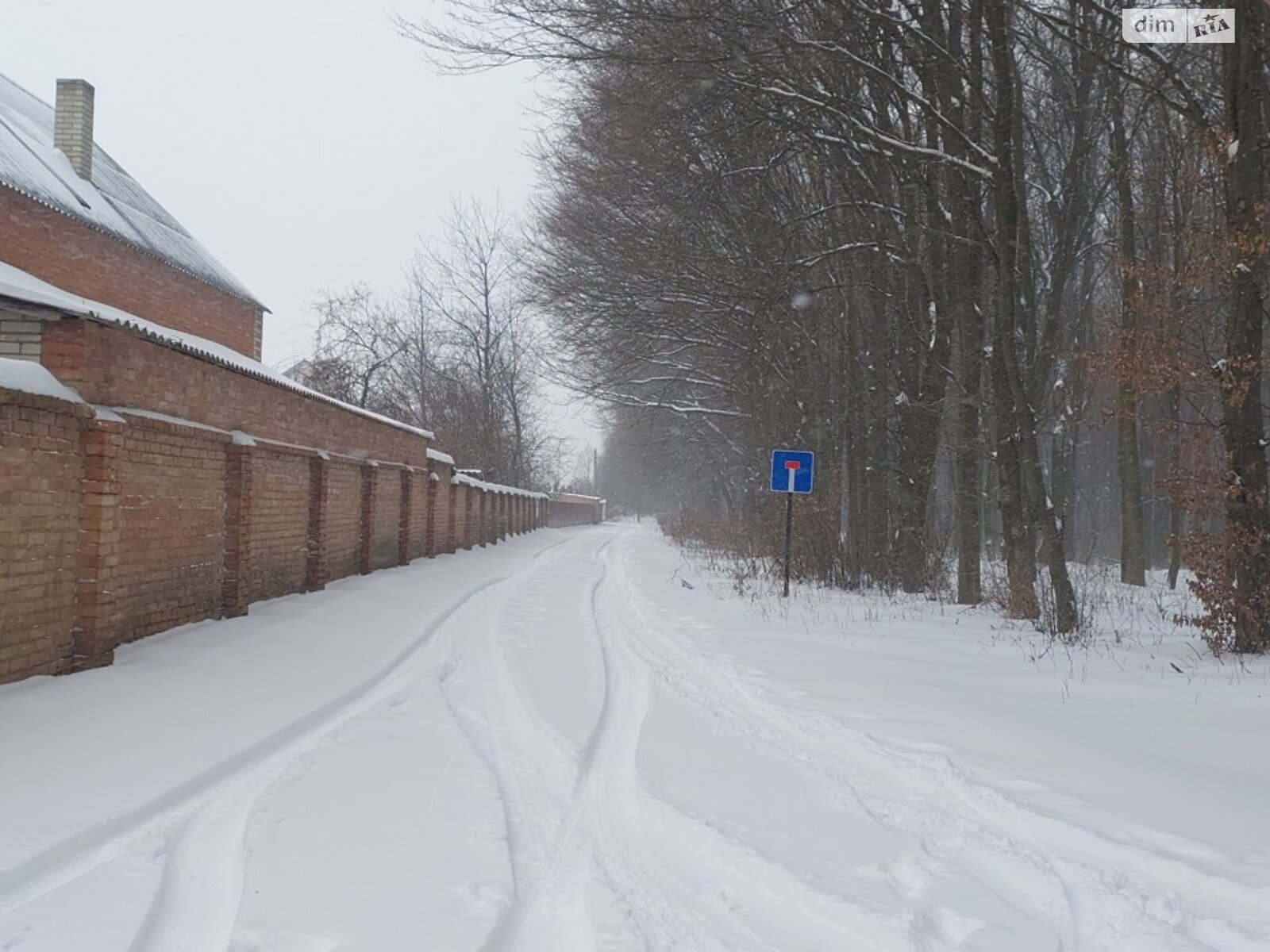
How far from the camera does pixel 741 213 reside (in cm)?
1462

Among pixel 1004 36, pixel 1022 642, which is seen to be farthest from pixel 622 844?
pixel 1004 36

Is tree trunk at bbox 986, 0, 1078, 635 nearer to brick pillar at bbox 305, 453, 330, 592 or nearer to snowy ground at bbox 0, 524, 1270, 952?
snowy ground at bbox 0, 524, 1270, 952

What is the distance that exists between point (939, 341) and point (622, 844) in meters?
11.7

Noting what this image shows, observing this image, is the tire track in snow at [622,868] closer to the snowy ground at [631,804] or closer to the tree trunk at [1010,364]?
the snowy ground at [631,804]

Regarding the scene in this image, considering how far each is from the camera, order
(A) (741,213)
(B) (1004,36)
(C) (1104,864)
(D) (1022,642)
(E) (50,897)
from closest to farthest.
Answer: (E) (50,897) → (C) (1104,864) → (D) (1022,642) → (B) (1004,36) → (A) (741,213)

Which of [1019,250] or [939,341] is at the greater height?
[1019,250]

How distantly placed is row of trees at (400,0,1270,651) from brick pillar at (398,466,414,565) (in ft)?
16.0

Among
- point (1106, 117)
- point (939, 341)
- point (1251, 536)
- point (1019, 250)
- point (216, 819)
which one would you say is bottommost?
point (216, 819)

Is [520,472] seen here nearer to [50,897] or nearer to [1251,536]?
[1251,536]

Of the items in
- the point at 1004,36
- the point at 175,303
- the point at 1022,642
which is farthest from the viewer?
the point at 175,303

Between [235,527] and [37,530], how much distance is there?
330 cm

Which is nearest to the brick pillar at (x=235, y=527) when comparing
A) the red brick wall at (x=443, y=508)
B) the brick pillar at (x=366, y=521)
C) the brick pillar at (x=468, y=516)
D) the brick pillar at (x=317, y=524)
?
the brick pillar at (x=317, y=524)

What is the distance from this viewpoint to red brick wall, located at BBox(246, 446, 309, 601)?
31.9ft

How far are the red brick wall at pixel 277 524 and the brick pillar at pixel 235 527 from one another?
161 millimetres
